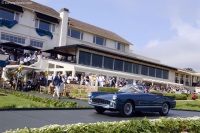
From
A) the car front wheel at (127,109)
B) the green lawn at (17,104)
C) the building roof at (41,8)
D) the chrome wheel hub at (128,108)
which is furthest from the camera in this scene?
the building roof at (41,8)

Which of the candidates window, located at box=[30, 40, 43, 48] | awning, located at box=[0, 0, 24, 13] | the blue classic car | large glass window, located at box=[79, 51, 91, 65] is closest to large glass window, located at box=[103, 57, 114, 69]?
large glass window, located at box=[79, 51, 91, 65]

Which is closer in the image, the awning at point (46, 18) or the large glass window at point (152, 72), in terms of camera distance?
the awning at point (46, 18)

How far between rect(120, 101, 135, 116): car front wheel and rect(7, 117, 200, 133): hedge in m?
3.31

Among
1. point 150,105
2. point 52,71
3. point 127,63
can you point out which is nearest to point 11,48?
point 52,71

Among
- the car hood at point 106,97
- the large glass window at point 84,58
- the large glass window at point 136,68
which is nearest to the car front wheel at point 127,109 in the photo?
the car hood at point 106,97

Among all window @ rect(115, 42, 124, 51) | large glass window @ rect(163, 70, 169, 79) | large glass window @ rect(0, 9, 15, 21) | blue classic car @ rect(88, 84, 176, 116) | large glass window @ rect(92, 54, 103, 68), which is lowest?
blue classic car @ rect(88, 84, 176, 116)

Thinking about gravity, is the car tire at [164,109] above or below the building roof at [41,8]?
below

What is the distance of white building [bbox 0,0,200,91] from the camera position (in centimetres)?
3356

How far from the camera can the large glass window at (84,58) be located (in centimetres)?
3619

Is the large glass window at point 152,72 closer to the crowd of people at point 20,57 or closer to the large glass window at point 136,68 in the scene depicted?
the large glass window at point 136,68

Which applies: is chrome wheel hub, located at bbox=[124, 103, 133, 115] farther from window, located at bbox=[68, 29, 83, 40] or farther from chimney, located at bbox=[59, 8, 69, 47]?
window, located at bbox=[68, 29, 83, 40]

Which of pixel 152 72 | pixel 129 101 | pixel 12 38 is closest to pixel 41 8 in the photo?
pixel 12 38

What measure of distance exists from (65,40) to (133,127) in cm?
3369

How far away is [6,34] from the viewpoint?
33.8 m
